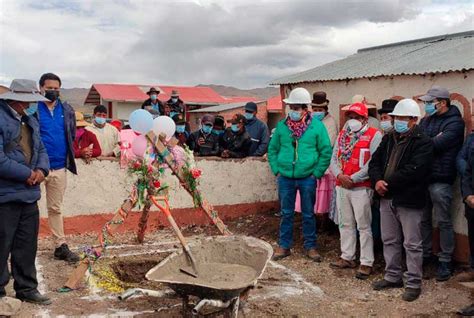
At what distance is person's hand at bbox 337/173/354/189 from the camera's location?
20.1ft

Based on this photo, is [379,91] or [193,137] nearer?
[379,91]

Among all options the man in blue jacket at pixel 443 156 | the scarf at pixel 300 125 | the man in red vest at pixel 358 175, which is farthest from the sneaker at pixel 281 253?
the man in blue jacket at pixel 443 156

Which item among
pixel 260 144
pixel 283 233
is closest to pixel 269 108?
pixel 260 144

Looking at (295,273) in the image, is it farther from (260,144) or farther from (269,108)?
(269,108)

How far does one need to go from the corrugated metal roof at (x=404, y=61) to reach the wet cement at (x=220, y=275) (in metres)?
3.60

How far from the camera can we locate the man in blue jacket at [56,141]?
6.11 metres

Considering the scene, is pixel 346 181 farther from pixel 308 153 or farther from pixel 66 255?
pixel 66 255

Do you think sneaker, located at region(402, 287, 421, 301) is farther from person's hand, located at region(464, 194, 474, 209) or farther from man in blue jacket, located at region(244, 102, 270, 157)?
man in blue jacket, located at region(244, 102, 270, 157)

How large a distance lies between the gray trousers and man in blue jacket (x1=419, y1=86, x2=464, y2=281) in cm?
52

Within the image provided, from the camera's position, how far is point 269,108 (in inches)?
1270

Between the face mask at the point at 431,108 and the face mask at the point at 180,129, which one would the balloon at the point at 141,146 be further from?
the face mask at the point at 431,108

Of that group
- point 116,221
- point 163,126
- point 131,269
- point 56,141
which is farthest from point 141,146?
point 131,269

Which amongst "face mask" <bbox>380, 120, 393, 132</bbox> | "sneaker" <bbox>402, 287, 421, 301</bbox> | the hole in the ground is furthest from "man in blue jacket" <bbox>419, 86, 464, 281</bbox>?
the hole in the ground

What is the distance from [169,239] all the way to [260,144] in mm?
2524
